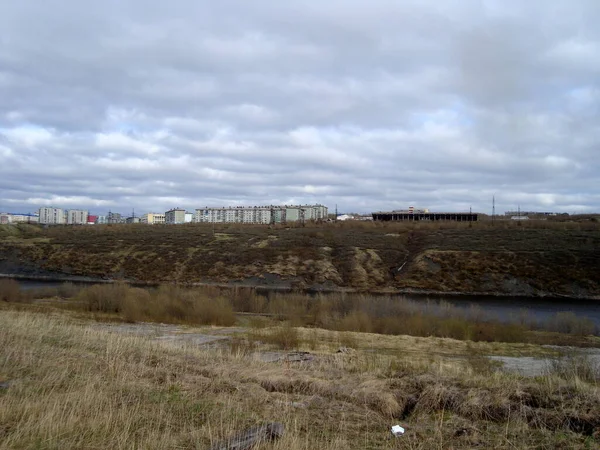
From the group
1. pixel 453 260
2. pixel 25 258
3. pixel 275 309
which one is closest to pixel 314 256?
pixel 453 260

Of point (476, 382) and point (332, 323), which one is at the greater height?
point (476, 382)

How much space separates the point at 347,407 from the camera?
868cm

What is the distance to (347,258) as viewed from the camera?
65.4 meters

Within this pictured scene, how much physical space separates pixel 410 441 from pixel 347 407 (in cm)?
183

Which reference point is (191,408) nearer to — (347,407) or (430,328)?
(347,407)

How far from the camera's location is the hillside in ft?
188

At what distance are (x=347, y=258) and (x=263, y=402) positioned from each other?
187 feet

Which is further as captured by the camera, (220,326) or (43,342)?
(220,326)

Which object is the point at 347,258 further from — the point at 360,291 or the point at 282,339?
the point at 282,339

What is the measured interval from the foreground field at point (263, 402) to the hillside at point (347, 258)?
46547 millimetres

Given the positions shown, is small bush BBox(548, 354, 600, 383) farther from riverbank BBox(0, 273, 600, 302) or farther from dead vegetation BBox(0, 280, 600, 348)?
riverbank BBox(0, 273, 600, 302)

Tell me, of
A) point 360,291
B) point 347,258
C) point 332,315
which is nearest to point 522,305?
point 360,291

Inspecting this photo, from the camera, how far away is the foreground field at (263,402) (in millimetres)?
6746

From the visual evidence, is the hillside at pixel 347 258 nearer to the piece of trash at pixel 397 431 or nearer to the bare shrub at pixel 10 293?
the bare shrub at pixel 10 293
